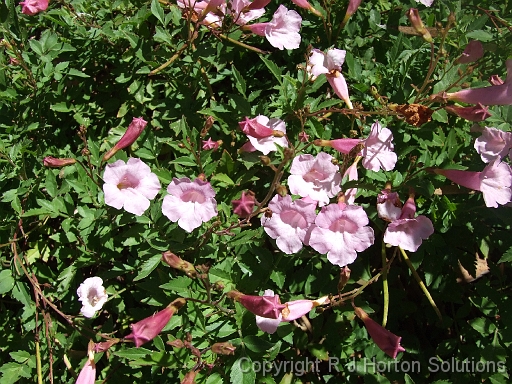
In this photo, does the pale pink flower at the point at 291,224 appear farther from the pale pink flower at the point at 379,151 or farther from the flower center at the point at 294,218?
the pale pink flower at the point at 379,151

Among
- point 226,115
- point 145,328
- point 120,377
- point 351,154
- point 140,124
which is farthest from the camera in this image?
point 226,115

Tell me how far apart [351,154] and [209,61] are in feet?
3.71

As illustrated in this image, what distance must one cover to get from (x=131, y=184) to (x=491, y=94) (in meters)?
1.68

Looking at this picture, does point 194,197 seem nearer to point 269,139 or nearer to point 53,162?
point 269,139

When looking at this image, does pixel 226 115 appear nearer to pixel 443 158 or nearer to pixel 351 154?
pixel 351 154

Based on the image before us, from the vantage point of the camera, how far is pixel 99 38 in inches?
105

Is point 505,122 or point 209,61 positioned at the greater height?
point 505,122

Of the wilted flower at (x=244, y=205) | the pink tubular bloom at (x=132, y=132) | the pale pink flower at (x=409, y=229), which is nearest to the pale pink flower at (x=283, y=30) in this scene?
the pink tubular bloom at (x=132, y=132)

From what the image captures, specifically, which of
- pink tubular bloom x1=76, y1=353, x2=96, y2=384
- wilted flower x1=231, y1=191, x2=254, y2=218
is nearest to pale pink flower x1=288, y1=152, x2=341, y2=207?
wilted flower x1=231, y1=191, x2=254, y2=218

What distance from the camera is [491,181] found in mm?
2078

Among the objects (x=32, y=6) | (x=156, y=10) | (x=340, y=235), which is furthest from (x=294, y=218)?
(x=32, y=6)

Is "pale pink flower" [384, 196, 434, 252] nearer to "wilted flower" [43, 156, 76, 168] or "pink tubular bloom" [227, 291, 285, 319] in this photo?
"pink tubular bloom" [227, 291, 285, 319]

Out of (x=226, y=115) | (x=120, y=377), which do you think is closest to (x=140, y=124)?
(x=226, y=115)

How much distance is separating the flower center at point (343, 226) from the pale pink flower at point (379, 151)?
30 cm
